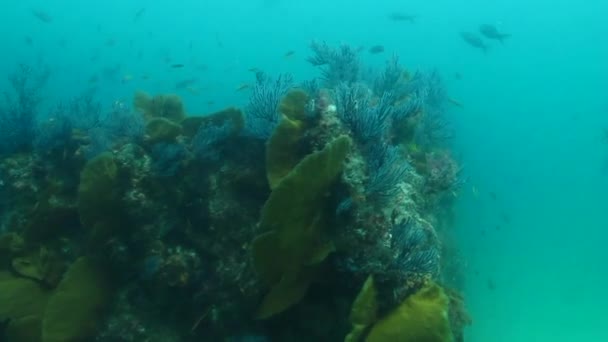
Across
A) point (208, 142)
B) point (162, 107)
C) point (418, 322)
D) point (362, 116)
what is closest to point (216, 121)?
point (208, 142)

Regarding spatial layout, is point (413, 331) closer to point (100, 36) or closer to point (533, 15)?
point (100, 36)

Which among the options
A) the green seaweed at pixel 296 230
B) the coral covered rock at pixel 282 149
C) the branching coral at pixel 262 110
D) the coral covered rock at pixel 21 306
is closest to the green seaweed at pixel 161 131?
the branching coral at pixel 262 110

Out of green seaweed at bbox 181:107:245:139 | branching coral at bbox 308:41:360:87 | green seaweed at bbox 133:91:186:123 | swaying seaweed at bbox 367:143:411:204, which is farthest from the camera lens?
branching coral at bbox 308:41:360:87

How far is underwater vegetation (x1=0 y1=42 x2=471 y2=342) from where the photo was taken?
12.3ft

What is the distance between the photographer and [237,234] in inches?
195

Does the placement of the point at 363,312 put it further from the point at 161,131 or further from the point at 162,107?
the point at 162,107

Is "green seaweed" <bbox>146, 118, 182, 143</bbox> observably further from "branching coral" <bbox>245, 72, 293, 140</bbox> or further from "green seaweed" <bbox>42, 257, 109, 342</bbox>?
"green seaweed" <bbox>42, 257, 109, 342</bbox>

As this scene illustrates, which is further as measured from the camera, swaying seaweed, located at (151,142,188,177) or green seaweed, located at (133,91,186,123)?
green seaweed, located at (133,91,186,123)

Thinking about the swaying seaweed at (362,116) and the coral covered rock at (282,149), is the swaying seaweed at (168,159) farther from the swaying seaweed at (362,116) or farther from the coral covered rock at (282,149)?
the swaying seaweed at (362,116)

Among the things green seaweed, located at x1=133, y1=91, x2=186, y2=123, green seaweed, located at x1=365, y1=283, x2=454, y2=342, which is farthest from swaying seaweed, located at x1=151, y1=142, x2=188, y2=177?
green seaweed, located at x1=365, y1=283, x2=454, y2=342

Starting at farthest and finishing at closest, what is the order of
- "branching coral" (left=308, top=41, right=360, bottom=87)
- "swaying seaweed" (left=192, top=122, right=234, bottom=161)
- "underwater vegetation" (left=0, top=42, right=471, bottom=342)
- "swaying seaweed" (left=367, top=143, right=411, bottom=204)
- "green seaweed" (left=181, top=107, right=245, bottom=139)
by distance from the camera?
"branching coral" (left=308, top=41, right=360, bottom=87) < "green seaweed" (left=181, top=107, right=245, bottom=139) < "swaying seaweed" (left=192, top=122, right=234, bottom=161) < "swaying seaweed" (left=367, top=143, right=411, bottom=204) < "underwater vegetation" (left=0, top=42, right=471, bottom=342)

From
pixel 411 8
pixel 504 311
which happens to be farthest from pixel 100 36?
pixel 504 311

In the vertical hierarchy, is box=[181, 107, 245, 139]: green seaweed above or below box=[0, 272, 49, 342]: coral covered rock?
above

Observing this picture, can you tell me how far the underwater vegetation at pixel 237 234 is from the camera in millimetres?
3738
